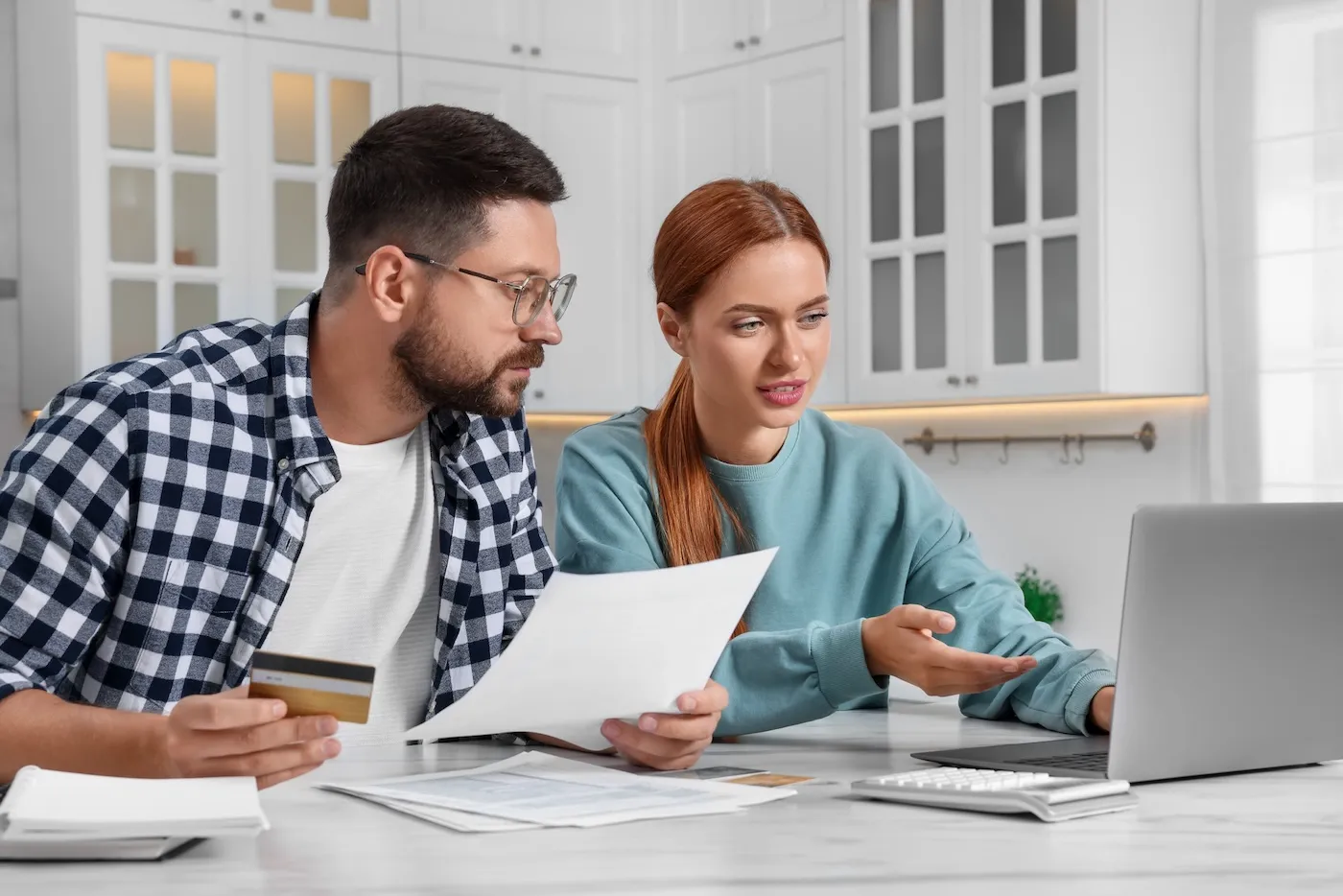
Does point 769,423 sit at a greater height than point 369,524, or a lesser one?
greater

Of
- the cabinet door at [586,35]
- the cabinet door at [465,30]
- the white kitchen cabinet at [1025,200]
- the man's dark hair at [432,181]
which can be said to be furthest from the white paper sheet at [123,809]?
the cabinet door at [586,35]

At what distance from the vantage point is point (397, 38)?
153 inches

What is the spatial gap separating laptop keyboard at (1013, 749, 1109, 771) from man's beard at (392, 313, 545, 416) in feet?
2.18

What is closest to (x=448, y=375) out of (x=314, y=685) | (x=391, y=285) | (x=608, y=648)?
(x=391, y=285)

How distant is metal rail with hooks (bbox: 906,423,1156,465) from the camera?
3.43m

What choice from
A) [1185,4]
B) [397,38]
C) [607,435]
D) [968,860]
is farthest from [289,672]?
[397,38]

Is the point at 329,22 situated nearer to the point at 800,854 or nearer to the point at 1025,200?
the point at 1025,200

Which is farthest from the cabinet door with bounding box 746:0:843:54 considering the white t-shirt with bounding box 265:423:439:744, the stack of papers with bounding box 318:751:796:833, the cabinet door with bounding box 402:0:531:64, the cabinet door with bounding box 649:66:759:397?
the stack of papers with bounding box 318:751:796:833

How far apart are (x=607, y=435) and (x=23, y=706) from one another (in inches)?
30.3

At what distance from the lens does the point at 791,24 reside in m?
3.82

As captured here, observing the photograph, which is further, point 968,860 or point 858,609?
point 858,609

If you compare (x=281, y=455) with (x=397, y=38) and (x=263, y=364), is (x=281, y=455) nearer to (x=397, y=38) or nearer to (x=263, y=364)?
(x=263, y=364)

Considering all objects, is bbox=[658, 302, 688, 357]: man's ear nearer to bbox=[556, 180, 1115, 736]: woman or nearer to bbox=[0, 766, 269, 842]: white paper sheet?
bbox=[556, 180, 1115, 736]: woman

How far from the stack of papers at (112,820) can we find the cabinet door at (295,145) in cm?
273
